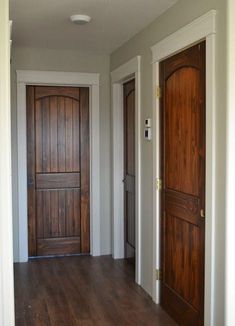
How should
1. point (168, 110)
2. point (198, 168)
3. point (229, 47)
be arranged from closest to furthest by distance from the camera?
1. point (229, 47)
2. point (198, 168)
3. point (168, 110)

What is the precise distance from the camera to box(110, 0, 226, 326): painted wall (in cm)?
246

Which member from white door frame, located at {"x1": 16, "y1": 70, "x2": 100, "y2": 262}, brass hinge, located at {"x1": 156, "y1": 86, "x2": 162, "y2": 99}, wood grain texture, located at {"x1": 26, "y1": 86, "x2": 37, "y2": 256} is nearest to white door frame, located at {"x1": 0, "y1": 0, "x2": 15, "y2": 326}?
brass hinge, located at {"x1": 156, "y1": 86, "x2": 162, "y2": 99}

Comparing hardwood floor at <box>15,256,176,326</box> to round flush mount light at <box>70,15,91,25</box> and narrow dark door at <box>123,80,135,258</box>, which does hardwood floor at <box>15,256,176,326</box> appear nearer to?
narrow dark door at <box>123,80,135,258</box>

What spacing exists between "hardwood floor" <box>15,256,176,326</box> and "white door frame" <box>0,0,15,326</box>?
90 centimetres

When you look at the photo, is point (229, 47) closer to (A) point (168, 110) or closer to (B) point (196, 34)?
(B) point (196, 34)

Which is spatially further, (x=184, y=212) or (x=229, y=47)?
(x=184, y=212)

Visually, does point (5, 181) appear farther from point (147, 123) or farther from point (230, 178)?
point (147, 123)

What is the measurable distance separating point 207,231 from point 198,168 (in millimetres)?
459

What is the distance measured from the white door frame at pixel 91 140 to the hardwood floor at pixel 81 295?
1.14 feet

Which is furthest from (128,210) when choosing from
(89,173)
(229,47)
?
(229,47)

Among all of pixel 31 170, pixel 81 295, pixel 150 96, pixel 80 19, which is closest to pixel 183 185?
pixel 150 96

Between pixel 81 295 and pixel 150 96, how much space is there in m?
1.98

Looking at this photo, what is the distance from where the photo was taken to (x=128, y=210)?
185 inches

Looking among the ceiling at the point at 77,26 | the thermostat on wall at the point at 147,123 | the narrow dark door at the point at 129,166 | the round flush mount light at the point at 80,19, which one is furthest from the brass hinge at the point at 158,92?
the narrow dark door at the point at 129,166
